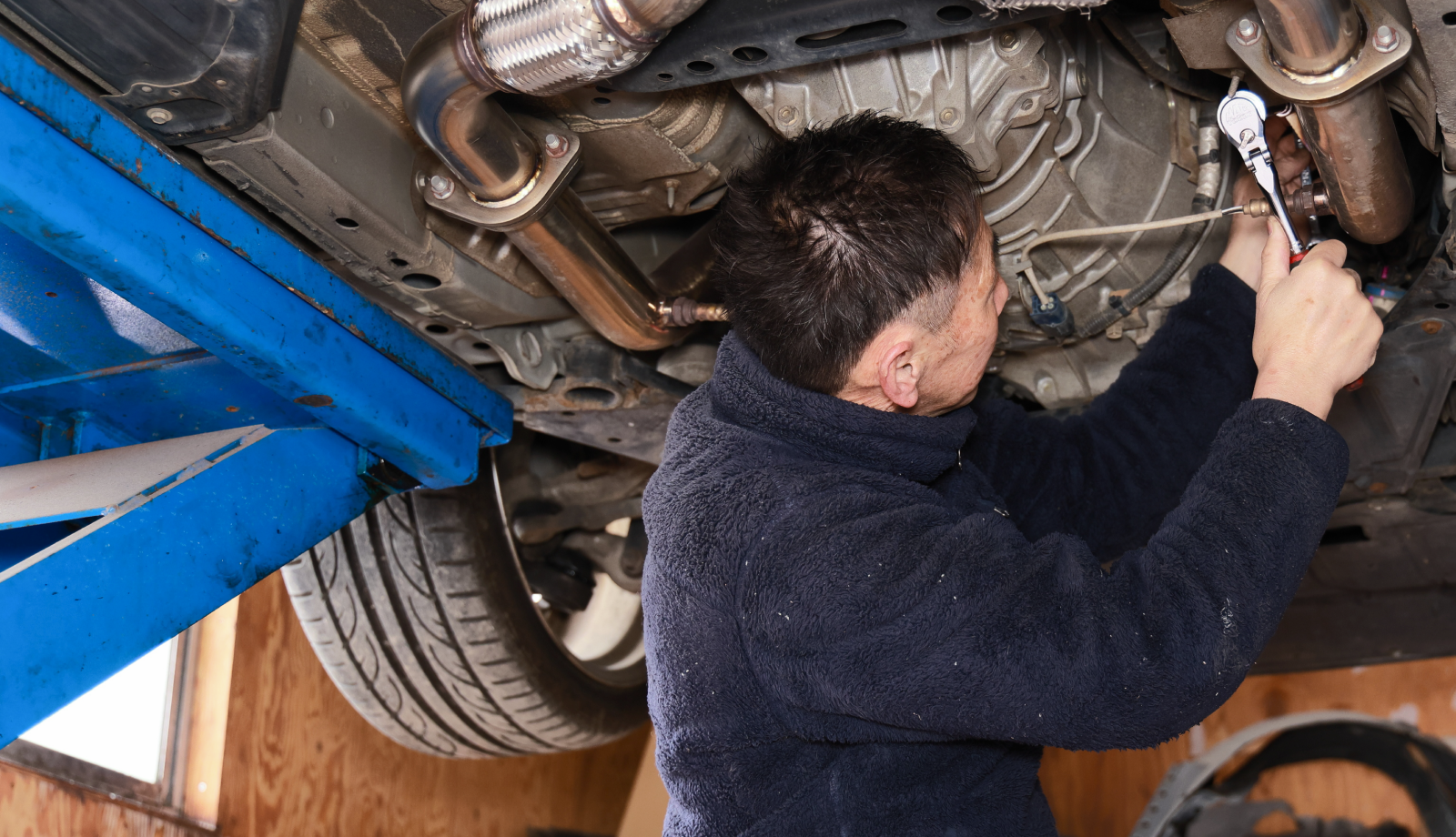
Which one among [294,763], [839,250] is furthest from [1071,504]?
[294,763]

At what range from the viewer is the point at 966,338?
1.12 metres

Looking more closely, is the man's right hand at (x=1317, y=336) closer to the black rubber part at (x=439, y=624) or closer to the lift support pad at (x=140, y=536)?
the lift support pad at (x=140, y=536)

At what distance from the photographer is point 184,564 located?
1.07 m

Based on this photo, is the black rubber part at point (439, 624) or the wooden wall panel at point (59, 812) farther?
the wooden wall panel at point (59, 812)

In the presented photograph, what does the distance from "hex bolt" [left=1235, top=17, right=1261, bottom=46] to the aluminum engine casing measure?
0.17 metres

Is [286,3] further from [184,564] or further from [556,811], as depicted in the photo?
[556,811]

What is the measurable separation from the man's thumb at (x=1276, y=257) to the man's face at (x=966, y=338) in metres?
0.25

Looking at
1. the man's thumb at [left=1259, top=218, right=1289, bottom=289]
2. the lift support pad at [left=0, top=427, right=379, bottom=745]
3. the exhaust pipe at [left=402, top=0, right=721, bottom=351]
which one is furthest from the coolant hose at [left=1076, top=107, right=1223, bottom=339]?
the lift support pad at [left=0, top=427, right=379, bottom=745]

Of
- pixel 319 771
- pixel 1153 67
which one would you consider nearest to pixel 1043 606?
pixel 1153 67

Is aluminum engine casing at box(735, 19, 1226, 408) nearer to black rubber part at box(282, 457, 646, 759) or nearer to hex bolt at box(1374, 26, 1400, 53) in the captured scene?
hex bolt at box(1374, 26, 1400, 53)

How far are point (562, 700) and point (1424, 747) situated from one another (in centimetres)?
134

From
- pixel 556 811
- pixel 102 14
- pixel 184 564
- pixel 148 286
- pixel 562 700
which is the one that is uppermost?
pixel 102 14

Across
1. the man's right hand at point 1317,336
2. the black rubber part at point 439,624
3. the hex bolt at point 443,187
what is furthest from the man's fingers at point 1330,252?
the black rubber part at point 439,624

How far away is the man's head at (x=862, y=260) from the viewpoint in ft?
3.50
